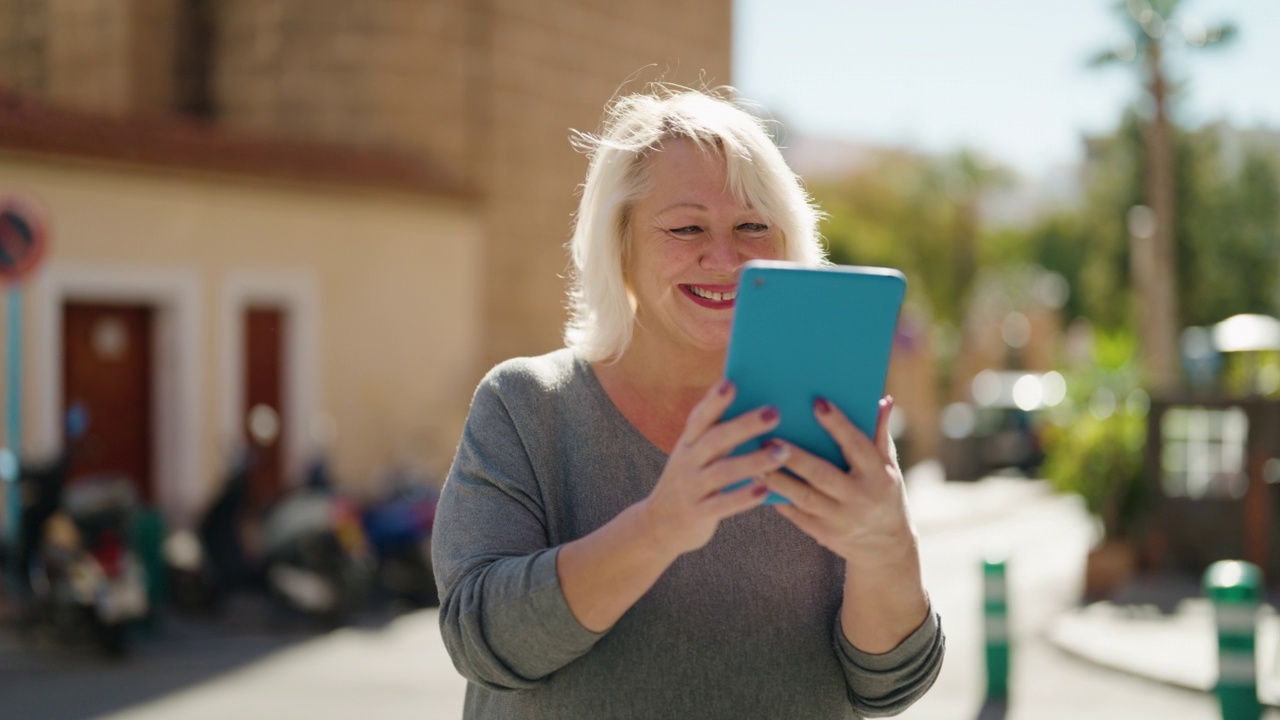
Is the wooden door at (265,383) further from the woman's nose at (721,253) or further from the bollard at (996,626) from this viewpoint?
the woman's nose at (721,253)

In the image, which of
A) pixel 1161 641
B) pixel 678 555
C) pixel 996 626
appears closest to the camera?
pixel 678 555

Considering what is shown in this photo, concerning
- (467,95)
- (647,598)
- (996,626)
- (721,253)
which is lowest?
(996,626)

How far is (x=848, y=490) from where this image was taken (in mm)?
1647

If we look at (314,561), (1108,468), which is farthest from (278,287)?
(1108,468)

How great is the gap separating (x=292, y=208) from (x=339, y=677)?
295 inches

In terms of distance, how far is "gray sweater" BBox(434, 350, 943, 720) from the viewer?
193 centimetres

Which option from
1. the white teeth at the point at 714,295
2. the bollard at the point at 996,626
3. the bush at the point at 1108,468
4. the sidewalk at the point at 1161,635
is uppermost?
the white teeth at the point at 714,295

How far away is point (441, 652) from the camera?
938 cm

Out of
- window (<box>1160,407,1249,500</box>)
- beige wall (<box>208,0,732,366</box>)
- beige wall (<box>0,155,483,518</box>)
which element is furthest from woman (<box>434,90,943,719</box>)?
beige wall (<box>208,0,732,366</box>)

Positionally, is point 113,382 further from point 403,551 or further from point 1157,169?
point 1157,169

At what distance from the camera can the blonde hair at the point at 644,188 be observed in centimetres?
201

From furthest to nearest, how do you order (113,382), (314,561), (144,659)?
(113,382) → (314,561) → (144,659)

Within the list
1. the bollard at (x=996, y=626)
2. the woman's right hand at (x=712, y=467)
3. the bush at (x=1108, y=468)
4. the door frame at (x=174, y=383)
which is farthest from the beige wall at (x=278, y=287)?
the woman's right hand at (x=712, y=467)

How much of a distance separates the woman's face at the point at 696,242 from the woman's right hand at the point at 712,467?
1.32ft
